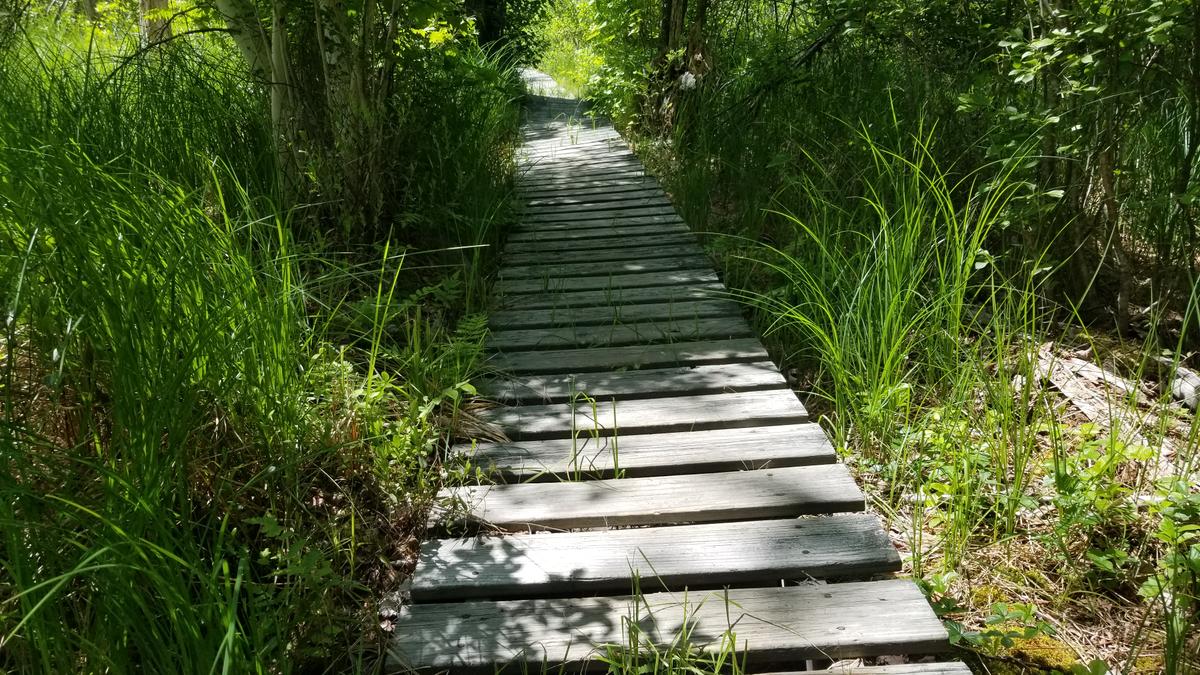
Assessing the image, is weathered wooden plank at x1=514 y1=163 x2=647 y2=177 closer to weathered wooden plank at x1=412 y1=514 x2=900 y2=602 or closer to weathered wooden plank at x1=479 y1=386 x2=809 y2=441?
weathered wooden plank at x1=479 y1=386 x2=809 y2=441

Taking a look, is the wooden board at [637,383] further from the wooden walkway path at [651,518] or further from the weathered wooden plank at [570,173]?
the weathered wooden plank at [570,173]

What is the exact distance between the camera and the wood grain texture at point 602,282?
3922 mm

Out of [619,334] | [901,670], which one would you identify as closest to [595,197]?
[619,334]

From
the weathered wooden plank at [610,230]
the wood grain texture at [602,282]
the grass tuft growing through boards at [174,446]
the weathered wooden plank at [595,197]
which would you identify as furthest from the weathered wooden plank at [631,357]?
the weathered wooden plank at [595,197]

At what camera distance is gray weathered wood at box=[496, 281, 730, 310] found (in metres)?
3.72

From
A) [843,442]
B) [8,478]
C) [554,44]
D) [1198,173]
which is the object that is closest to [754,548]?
[843,442]

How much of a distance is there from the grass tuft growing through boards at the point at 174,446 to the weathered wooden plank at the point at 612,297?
1.00 m

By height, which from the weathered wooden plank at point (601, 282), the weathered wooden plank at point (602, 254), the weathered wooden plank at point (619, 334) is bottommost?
the weathered wooden plank at point (619, 334)

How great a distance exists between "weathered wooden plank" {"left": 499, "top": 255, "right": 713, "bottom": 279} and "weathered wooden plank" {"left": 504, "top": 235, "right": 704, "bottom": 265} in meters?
0.06

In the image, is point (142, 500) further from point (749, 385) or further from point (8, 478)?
point (749, 385)

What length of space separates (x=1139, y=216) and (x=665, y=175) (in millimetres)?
3267

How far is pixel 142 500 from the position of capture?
136cm

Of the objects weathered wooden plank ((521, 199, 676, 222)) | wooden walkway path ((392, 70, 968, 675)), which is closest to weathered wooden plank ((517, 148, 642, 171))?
weathered wooden plank ((521, 199, 676, 222))

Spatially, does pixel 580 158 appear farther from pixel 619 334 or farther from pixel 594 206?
pixel 619 334
